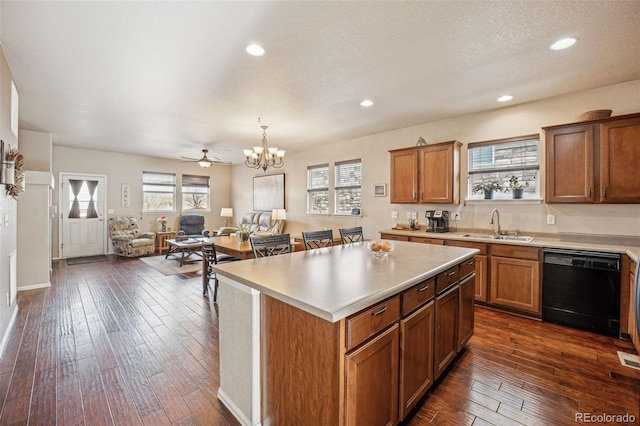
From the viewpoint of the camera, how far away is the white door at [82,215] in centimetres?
706

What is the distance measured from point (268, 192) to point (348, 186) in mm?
2973

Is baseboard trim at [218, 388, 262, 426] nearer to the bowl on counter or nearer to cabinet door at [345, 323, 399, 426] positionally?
cabinet door at [345, 323, 399, 426]

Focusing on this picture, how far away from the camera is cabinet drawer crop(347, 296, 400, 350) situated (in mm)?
1305

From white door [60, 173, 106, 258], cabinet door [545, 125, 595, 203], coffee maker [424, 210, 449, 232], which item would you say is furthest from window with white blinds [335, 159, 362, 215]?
white door [60, 173, 106, 258]

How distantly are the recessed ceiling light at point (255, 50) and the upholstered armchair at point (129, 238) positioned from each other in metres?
6.41

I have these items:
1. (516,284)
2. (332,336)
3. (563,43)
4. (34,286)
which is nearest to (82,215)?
(34,286)

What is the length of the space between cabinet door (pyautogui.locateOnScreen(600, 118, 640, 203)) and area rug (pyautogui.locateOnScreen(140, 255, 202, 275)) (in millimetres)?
6482

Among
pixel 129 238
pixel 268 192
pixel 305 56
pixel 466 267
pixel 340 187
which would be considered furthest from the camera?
pixel 268 192

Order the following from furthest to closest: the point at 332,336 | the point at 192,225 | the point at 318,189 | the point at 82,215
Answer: the point at 192,225 < the point at 82,215 < the point at 318,189 < the point at 332,336

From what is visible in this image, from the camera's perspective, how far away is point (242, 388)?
1784mm

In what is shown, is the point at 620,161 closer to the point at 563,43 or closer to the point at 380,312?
the point at 563,43

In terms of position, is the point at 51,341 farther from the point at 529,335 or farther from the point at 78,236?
the point at 78,236

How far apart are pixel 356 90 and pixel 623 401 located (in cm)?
358

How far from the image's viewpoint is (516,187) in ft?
12.8
